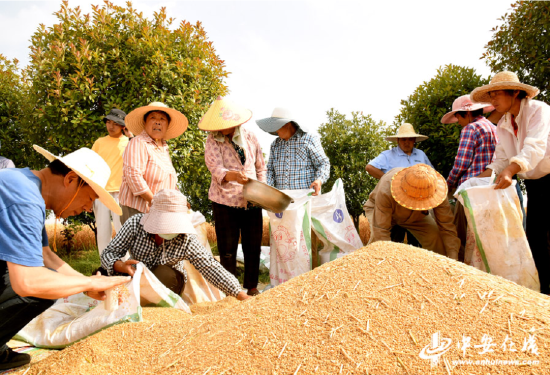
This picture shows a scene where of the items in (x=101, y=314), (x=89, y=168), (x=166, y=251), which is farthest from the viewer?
(x=166, y=251)

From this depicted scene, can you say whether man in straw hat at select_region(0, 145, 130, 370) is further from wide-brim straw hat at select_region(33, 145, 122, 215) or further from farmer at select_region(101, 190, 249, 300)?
farmer at select_region(101, 190, 249, 300)

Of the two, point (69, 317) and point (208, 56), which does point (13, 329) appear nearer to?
point (69, 317)

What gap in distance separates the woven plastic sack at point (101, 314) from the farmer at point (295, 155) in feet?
5.75

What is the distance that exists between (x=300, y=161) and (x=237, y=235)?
3.23ft

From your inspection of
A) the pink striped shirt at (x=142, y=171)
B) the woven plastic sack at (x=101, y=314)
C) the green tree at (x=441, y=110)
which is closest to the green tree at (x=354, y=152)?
the green tree at (x=441, y=110)

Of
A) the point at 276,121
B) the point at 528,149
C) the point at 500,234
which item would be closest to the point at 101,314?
the point at 276,121

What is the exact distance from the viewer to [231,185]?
3.34 m

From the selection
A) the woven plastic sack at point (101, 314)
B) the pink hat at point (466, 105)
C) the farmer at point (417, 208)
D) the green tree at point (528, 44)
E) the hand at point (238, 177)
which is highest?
A: the green tree at point (528, 44)

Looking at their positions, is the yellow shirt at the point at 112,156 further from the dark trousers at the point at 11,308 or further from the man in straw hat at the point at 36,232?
the dark trousers at the point at 11,308

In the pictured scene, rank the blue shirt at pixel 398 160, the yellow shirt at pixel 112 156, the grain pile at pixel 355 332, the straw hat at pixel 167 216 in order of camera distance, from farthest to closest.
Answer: the blue shirt at pixel 398 160
the yellow shirt at pixel 112 156
the straw hat at pixel 167 216
the grain pile at pixel 355 332

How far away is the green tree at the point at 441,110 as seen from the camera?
4.32 m

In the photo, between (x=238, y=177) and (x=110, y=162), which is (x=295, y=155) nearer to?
(x=238, y=177)

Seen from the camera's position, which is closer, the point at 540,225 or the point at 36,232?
the point at 36,232

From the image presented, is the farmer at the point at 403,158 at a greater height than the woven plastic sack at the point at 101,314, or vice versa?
the farmer at the point at 403,158
